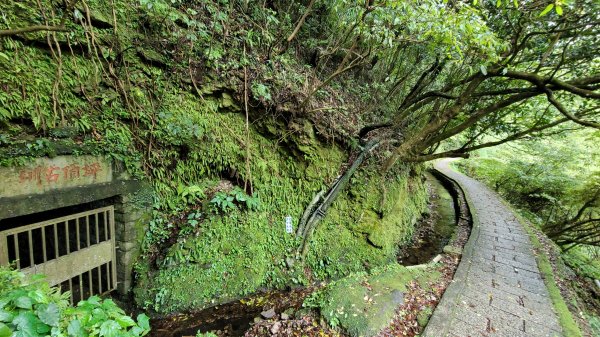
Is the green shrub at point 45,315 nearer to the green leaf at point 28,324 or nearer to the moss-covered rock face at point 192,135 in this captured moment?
the green leaf at point 28,324

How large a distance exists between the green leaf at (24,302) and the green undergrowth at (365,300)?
138 inches

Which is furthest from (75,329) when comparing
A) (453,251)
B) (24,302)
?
(453,251)

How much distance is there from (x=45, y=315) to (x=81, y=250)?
3254 millimetres

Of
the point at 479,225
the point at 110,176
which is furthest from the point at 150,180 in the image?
the point at 479,225

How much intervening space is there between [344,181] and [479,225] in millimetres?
5042

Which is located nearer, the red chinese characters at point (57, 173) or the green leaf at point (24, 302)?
the green leaf at point (24, 302)

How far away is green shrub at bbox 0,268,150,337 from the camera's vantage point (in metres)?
1.40

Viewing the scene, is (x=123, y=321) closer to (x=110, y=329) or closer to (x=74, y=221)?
(x=110, y=329)

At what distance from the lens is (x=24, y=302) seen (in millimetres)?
1476

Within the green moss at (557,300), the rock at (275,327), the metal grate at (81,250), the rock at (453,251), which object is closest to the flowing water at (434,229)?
the rock at (453,251)

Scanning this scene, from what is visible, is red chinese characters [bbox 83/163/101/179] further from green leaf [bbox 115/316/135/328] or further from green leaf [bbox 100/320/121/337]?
green leaf [bbox 100/320/121/337]

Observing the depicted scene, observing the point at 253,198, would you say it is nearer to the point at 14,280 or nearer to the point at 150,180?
the point at 150,180

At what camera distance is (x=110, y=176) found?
164 inches

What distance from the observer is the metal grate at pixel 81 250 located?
13.1 feet
